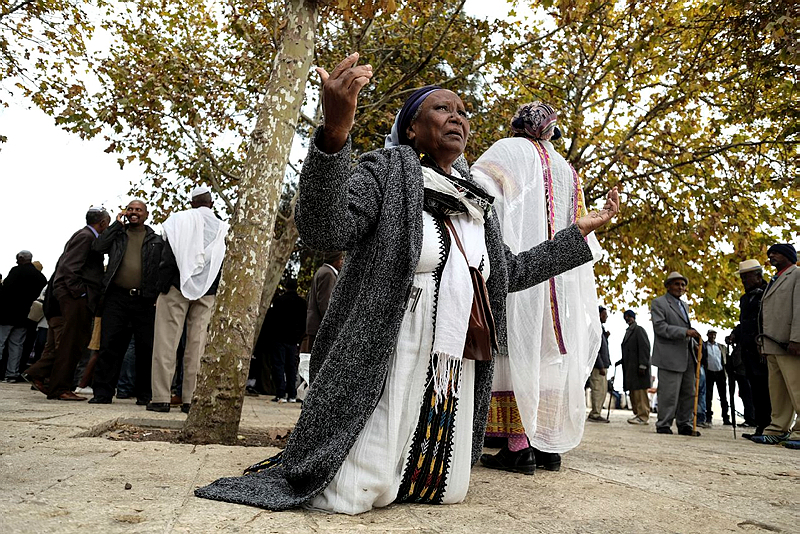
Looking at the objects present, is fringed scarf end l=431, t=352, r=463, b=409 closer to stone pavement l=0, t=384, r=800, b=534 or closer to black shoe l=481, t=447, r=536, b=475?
stone pavement l=0, t=384, r=800, b=534

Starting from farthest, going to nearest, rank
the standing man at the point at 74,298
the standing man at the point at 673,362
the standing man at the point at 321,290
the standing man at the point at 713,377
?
the standing man at the point at 713,377 < the standing man at the point at 673,362 < the standing man at the point at 321,290 < the standing man at the point at 74,298

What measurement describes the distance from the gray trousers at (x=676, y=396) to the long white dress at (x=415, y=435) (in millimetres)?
7820

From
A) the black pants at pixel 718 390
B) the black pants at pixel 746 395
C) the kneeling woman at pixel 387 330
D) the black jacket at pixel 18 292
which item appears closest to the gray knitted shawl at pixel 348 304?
the kneeling woman at pixel 387 330

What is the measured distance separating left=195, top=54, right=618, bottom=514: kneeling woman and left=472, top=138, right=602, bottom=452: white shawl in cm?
83

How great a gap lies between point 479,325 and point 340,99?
112 centimetres

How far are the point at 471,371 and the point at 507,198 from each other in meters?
1.54

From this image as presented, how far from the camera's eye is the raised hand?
2232 mm

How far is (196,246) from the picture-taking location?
7.42 metres

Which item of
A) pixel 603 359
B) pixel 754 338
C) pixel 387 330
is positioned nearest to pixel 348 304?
pixel 387 330

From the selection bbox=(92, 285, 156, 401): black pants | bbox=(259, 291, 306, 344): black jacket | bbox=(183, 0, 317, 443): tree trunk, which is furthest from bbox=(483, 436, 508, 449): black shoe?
bbox=(259, 291, 306, 344): black jacket

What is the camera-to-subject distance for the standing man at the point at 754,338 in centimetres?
984

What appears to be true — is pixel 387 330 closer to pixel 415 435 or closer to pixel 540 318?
pixel 415 435

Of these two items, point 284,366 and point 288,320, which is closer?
point 288,320

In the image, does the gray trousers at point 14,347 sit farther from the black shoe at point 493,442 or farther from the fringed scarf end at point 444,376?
the fringed scarf end at point 444,376
